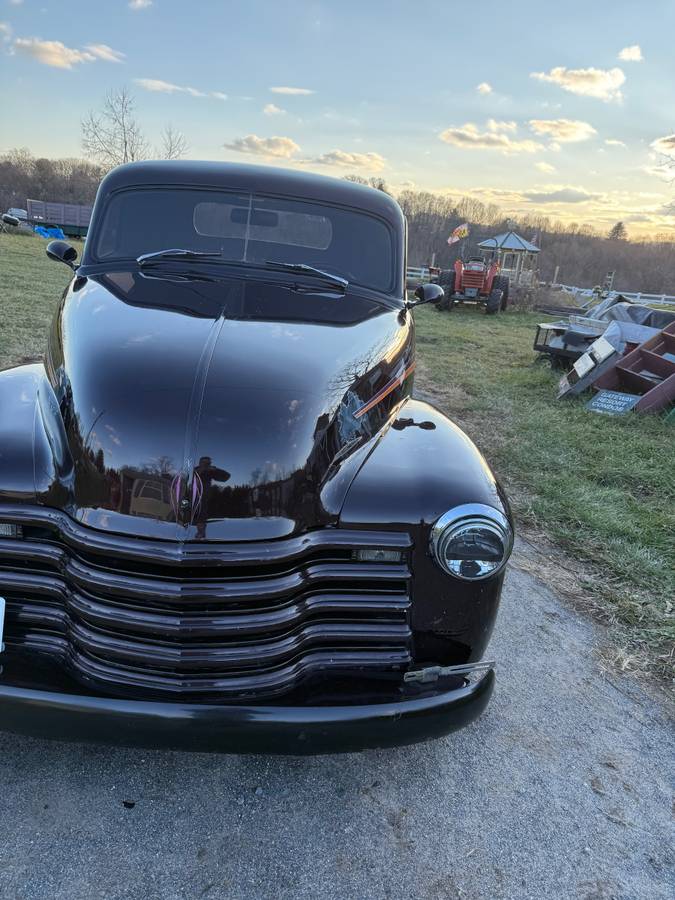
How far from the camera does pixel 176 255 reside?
10.2 ft

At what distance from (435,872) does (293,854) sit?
466 mm

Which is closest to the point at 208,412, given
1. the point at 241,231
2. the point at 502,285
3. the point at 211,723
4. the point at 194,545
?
the point at 194,545

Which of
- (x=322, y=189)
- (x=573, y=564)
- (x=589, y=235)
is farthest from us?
(x=589, y=235)

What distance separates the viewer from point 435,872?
188cm

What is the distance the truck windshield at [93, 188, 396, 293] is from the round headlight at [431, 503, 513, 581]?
1.92 meters

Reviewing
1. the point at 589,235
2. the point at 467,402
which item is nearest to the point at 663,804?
the point at 467,402

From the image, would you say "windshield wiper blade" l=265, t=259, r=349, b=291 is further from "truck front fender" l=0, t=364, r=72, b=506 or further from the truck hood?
"truck front fender" l=0, t=364, r=72, b=506

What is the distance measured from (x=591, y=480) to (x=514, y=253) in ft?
79.8

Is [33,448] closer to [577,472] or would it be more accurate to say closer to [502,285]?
[577,472]

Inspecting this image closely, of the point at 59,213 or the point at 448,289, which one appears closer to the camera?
the point at 448,289

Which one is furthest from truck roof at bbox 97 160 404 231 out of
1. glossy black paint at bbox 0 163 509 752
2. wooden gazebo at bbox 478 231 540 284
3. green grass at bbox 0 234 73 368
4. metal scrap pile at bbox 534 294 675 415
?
wooden gazebo at bbox 478 231 540 284

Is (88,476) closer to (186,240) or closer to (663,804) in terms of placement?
(186,240)

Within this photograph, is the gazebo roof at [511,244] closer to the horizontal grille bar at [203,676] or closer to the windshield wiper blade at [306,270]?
the windshield wiper blade at [306,270]

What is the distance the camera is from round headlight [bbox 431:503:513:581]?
6.39 ft
